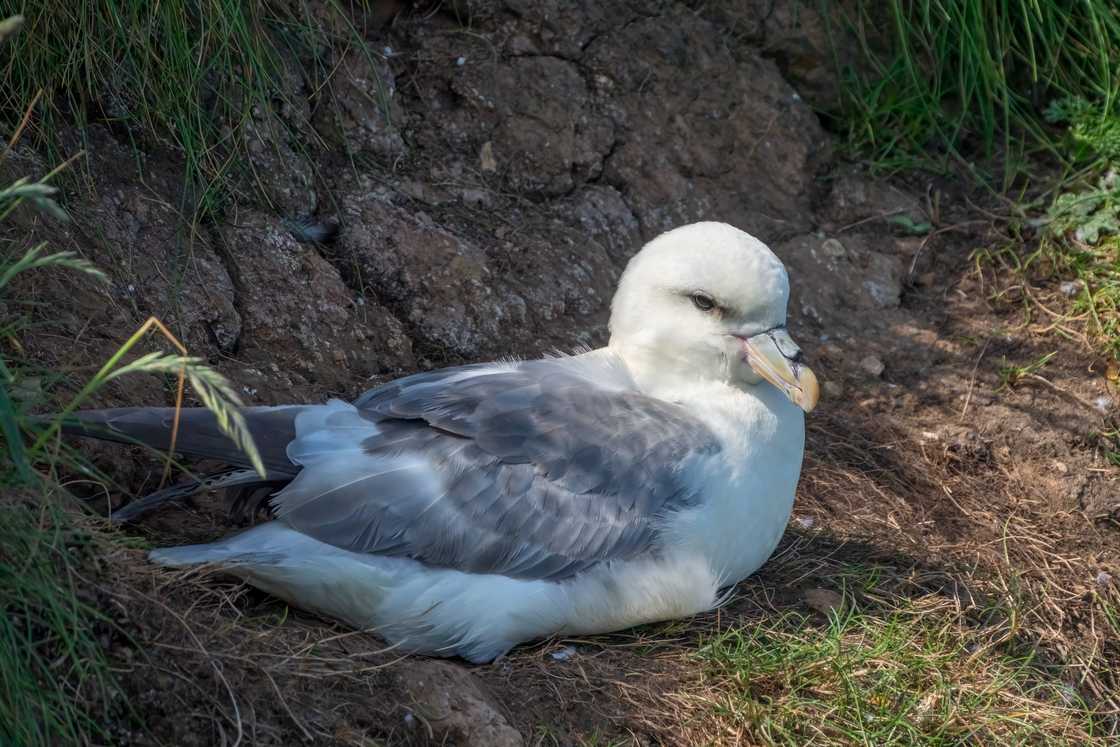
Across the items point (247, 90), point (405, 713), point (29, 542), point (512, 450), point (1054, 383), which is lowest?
point (1054, 383)

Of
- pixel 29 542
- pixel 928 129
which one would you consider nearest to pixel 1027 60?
pixel 928 129

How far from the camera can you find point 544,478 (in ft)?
11.0

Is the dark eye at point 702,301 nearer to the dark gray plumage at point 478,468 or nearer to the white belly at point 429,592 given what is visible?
the dark gray plumage at point 478,468

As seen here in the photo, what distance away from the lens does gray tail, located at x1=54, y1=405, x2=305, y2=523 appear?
3.14 metres

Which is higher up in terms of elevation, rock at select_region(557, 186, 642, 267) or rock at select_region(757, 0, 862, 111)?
rock at select_region(757, 0, 862, 111)

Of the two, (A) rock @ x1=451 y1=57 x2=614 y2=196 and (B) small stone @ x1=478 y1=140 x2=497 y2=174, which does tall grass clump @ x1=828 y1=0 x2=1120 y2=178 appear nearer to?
Answer: (A) rock @ x1=451 y1=57 x2=614 y2=196

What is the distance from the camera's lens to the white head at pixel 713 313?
138 inches

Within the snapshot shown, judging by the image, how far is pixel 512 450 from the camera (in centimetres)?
334

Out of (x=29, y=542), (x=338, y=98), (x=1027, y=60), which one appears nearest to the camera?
(x=29, y=542)

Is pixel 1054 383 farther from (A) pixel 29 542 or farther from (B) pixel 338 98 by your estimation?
(A) pixel 29 542

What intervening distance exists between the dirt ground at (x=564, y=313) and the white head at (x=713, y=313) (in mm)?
648

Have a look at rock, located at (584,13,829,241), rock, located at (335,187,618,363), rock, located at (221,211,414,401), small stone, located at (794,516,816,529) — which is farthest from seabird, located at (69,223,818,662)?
rock, located at (584,13,829,241)

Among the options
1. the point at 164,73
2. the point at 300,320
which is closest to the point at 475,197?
the point at 300,320

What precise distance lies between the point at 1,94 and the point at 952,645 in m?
3.13
